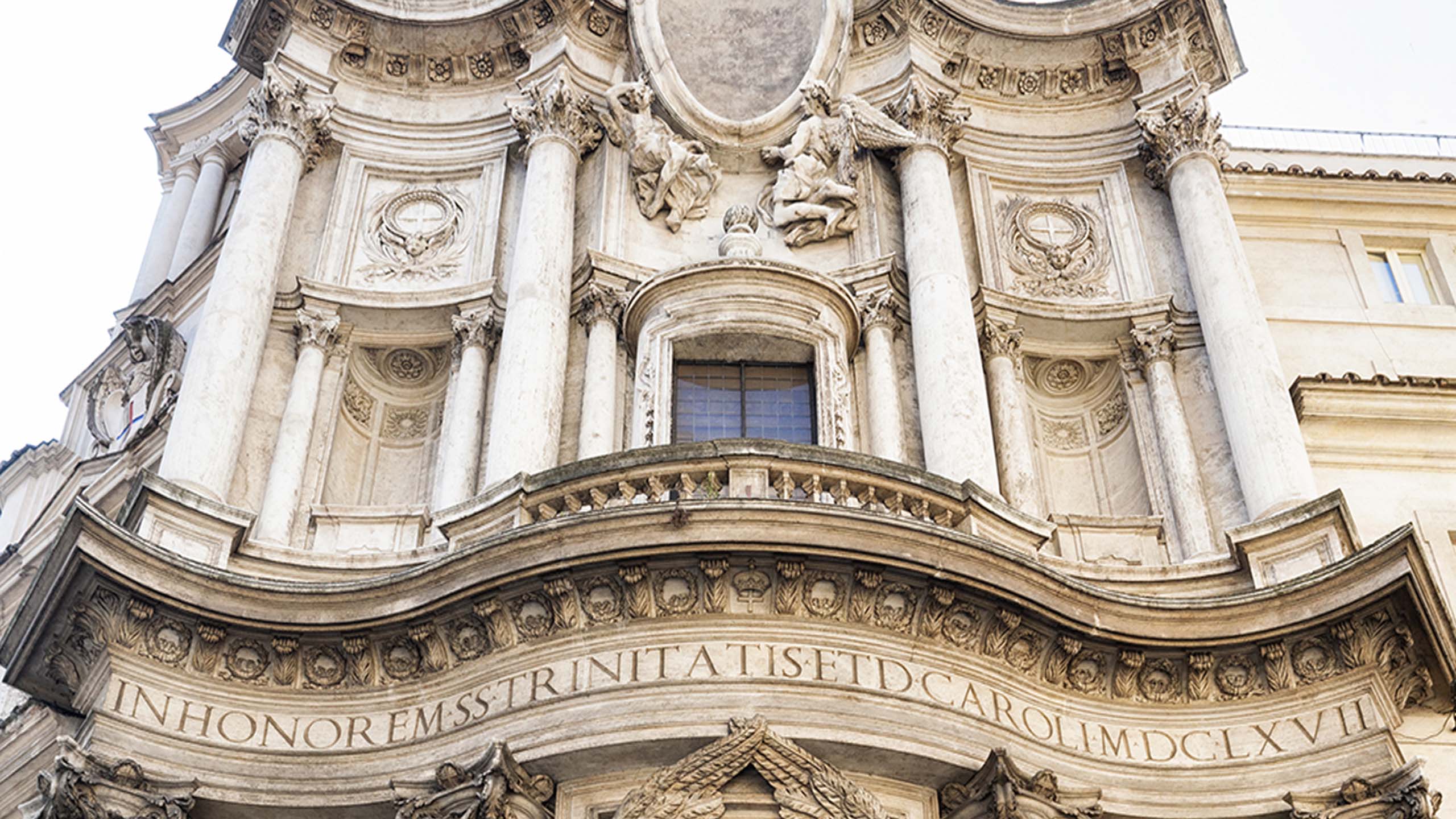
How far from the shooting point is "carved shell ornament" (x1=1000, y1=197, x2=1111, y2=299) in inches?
806

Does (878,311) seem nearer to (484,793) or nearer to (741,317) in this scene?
(741,317)

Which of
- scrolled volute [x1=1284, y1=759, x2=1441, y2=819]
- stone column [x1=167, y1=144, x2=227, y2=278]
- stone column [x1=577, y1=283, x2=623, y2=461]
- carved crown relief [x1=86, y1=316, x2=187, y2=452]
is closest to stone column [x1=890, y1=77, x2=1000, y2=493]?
stone column [x1=577, y1=283, x2=623, y2=461]

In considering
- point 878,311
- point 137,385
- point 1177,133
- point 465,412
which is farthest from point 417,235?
point 1177,133

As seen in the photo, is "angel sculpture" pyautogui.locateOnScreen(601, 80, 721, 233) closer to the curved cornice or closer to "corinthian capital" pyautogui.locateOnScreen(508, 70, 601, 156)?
"corinthian capital" pyautogui.locateOnScreen(508, 70, 601, 156)

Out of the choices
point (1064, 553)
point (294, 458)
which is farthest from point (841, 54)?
point (294, 458)

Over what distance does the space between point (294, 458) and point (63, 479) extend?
28.5 ft

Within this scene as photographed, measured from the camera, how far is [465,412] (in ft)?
60.8

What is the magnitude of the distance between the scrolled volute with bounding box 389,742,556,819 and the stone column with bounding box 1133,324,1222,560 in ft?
25.2

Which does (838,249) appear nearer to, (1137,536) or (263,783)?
(1137,536)

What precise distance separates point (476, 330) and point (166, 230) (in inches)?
383

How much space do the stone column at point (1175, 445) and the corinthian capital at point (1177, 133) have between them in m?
2.46

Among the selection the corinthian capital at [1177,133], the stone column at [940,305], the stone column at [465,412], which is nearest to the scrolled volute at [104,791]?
the stone column at [465,412]

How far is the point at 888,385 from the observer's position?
1850cm

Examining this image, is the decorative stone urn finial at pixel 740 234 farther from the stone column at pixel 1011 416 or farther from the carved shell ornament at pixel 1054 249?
the carved shell ornament at pixel 1054 249
